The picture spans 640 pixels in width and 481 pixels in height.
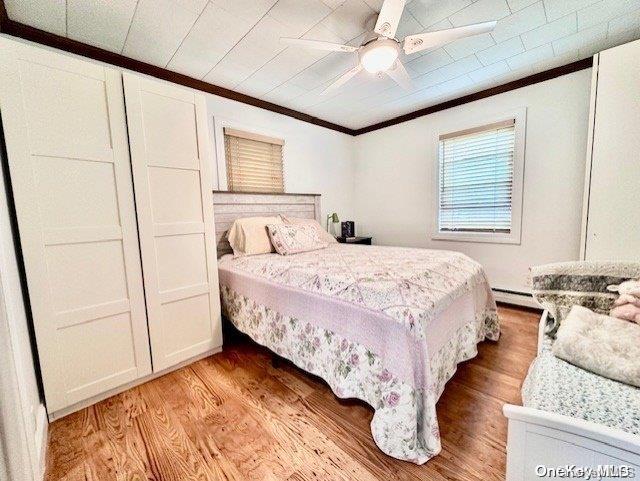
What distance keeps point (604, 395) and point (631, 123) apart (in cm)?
220

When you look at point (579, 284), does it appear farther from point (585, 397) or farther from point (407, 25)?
point (407, 25)

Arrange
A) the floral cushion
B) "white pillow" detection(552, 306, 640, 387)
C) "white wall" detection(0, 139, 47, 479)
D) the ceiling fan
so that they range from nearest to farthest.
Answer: "white wall" detection(0, 139, 47, 479) < the floral cushion < "white pillow" detection(552, 306, 640, 387) < the ceiling fan

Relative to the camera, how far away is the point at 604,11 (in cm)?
179

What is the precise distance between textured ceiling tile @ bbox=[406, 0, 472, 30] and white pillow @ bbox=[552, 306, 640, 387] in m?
1.97

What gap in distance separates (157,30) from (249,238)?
171 cm

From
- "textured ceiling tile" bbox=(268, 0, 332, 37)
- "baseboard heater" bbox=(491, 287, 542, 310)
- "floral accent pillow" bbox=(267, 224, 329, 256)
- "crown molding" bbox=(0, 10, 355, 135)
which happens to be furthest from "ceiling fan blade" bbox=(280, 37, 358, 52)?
"baseboard heater" bbox=(491, 287, 542, 310)

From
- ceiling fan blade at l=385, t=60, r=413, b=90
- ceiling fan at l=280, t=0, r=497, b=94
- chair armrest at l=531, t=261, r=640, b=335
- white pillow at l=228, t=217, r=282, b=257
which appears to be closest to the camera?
chair armrest at l=531, t=261, r=640, b=335

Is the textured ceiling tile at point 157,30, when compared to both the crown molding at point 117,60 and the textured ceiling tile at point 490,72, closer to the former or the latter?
the crown molding at point 117,60

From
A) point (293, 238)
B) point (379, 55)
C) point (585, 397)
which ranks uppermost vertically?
point (379, 55)

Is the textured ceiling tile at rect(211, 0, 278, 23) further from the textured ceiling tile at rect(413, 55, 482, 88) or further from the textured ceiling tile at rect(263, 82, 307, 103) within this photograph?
the textured ceiling tile at rect(413, 55, 482, 88)

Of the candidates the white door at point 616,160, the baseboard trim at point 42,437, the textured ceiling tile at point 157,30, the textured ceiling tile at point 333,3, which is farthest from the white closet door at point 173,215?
the white door at point 616,160

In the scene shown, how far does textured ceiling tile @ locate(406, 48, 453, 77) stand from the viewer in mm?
2248

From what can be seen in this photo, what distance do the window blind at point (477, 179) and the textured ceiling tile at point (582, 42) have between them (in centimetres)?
69

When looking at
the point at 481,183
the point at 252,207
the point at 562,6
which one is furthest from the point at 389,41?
the point at 481,183
